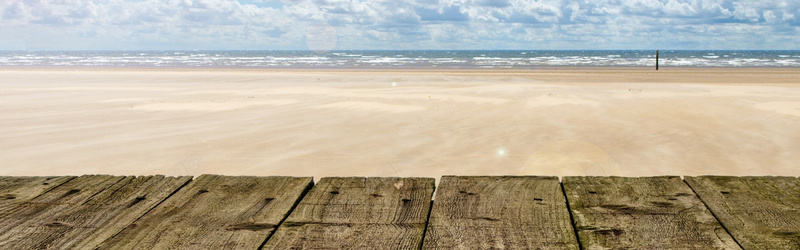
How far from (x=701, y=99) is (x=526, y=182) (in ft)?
40.2

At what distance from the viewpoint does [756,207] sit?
1.93 meters

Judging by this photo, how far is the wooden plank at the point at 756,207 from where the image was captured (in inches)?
65.2

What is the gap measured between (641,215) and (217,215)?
1.28 metres

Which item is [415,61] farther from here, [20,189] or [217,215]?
[217,215]

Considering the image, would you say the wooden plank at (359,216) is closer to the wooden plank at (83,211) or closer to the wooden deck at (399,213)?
the wooden deck at (399,213)

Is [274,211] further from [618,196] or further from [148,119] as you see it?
[148,119]

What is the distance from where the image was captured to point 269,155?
693 cm

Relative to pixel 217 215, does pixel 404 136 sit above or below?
below

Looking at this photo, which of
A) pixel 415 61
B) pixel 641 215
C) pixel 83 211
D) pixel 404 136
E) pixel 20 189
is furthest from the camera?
pixel 415 61

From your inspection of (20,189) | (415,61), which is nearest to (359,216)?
(20,189)

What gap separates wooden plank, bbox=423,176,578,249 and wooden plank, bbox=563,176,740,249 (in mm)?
58

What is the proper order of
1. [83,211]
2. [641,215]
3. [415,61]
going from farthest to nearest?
[415,61] < [83,211] < [641,215]

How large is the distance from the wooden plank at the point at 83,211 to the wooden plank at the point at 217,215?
6cm

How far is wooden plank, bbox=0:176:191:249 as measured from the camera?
1.74 meters
